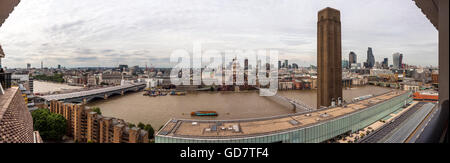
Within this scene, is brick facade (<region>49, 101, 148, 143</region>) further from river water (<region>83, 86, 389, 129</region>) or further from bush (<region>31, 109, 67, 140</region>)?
river water (<region>83, 86, 389, 129</region>)

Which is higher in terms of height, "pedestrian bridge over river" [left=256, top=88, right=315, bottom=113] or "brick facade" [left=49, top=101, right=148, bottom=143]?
"brick facade" [left=49, top=101, right=148, bottom=143]

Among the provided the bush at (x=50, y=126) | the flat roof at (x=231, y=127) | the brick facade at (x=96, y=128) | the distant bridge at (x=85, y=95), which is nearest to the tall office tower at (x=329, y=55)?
the flat roof at (x=231, y=127)

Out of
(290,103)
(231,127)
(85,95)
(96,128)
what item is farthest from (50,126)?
(290,103)

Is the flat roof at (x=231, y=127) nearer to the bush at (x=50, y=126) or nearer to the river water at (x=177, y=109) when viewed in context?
the river water at (x=177, y=109)

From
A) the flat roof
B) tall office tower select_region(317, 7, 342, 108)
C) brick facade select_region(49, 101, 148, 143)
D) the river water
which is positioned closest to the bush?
brick facade select_region(49, 101, 148, 143)

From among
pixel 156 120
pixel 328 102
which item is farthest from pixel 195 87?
pixel 328 102

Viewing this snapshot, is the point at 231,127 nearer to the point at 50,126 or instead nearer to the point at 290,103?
the point at 50,126
